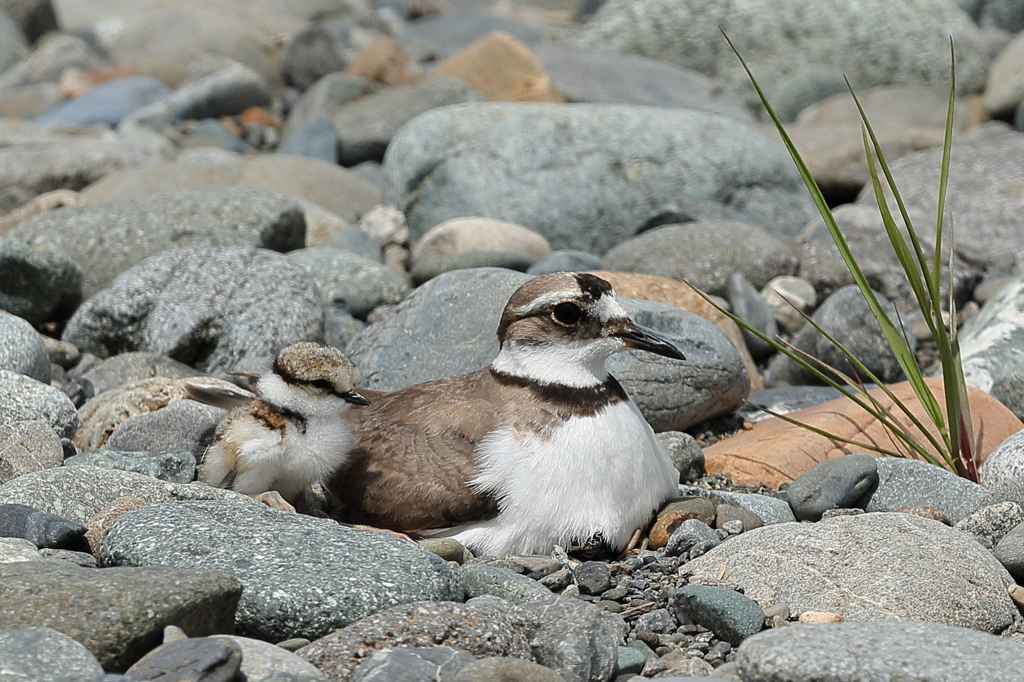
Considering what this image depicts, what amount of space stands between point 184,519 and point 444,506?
52.1 inches

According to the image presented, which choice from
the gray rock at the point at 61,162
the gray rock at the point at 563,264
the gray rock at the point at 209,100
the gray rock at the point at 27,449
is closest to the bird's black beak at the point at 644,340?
the gray rock at the point at 27,449

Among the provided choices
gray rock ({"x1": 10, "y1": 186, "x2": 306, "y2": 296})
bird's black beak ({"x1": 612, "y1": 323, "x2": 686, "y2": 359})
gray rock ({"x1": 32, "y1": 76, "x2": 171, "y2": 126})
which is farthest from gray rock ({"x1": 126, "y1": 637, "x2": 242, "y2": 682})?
gray rock ({"x1": 32, "y1": 76, "x2": 171, "y2": 126})

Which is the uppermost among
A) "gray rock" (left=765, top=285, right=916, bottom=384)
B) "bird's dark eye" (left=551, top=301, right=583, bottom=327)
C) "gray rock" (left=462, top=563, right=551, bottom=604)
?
"bird's dark eye" (left=551, top=301, right=583, bottom=327)

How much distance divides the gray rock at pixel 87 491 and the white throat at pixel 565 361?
1.48 m

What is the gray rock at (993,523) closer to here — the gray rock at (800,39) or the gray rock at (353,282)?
the gray rock at (353,282)

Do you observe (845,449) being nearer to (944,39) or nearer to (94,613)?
(94,613)

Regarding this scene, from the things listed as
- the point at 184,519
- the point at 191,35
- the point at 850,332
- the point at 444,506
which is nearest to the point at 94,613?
the point at 184,519

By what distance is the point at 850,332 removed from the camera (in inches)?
363

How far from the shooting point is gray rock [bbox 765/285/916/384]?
9.15 meters

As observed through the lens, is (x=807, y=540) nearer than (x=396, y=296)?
Yes

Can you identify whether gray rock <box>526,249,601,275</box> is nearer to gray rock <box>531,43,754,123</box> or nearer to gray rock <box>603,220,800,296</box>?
gray rock <box>603,220,800,296</box>

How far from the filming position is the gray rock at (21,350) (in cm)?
751

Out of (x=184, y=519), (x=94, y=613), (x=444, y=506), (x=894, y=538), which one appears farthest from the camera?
(x=444, y=506)

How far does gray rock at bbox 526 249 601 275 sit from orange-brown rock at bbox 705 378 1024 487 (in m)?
2.66
